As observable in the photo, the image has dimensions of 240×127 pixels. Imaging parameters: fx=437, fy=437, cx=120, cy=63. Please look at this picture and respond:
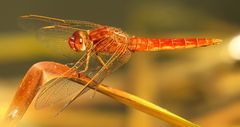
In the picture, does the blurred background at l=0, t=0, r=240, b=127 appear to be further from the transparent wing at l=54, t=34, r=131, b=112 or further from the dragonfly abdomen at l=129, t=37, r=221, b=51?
the transparent wing at l=54, t=34, r=131, b=112

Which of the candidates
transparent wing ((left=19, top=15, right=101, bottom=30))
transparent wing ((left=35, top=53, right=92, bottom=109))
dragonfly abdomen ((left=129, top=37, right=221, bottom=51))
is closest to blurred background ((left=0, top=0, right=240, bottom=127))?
dragonfly abdomen ((left=129, top=37, right=221, bottom=51))

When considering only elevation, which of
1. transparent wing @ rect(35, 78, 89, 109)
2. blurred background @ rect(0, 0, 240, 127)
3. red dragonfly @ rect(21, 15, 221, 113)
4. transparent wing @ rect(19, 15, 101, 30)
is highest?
transparent wing @ rect(19, 15, 101, 30)

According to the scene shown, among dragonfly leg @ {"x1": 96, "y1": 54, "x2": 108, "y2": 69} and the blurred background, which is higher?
dragonfly leg @ {"x1": 96, "y1": 54, "x2": 108, "y2": 69}

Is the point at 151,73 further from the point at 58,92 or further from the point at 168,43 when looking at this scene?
the point at 58,92

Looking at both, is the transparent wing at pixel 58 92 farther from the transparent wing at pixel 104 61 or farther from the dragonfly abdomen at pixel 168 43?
the dragonfly abdomen at pixel 168 43

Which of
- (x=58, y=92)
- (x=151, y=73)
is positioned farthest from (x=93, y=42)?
(x=151, y=73)

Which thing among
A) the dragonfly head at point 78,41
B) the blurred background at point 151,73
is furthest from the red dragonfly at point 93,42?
the blurred background at point 151,73

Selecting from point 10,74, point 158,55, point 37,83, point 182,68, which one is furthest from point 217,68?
point 37,83
